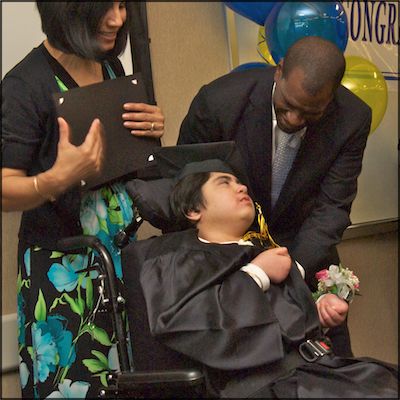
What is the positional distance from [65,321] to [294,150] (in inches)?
26.7

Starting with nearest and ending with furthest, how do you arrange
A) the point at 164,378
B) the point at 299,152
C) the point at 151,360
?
the point at 164,378 < the point at 151,360 < the point at 299,152

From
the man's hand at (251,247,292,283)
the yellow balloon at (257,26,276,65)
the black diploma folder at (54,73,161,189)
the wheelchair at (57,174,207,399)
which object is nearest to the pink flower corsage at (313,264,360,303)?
the man's hand at (251,247,292,283)

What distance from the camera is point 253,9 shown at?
1828 mm

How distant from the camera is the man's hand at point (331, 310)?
1.43m

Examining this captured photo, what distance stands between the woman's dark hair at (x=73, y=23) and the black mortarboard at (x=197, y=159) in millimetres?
289

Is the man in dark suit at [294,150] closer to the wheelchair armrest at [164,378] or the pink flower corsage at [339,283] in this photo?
the pink flower corsage at [339,283]

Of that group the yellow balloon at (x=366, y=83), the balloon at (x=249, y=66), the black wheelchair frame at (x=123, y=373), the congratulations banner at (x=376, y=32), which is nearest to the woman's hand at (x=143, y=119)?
the black wheelchair frame at (x=123, y=373)

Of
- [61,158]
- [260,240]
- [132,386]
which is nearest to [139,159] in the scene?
[61,158]

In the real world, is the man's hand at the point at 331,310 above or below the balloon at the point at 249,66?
below

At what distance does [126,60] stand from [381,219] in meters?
1.23

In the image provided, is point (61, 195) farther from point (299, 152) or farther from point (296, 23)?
point (296, 23)

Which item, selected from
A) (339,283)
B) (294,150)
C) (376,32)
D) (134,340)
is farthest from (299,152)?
(376,32)

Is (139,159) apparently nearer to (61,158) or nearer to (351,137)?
(61,158)

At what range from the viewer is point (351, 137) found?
1689 millimetres
